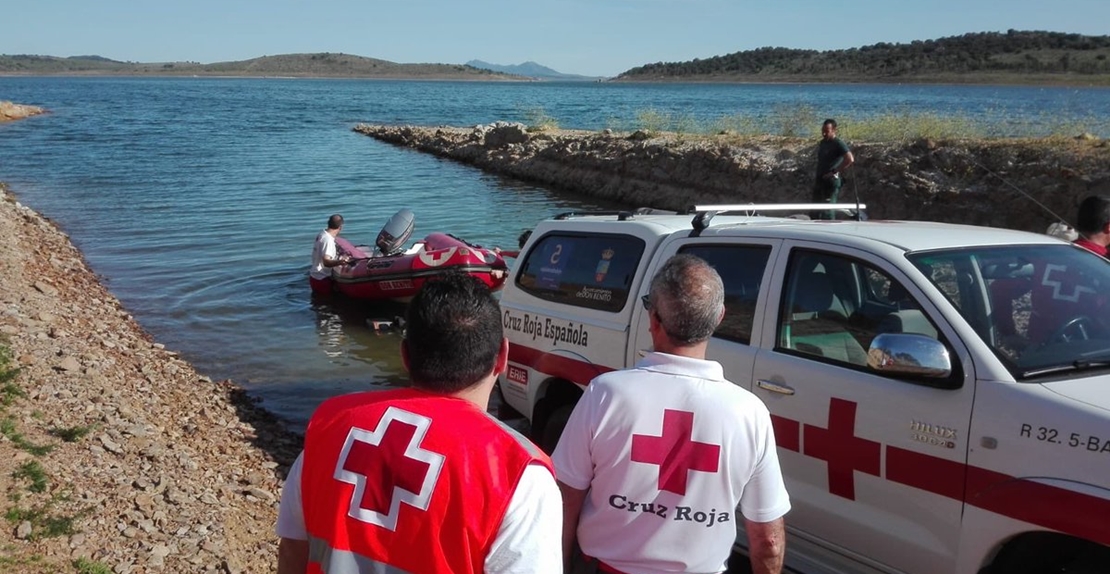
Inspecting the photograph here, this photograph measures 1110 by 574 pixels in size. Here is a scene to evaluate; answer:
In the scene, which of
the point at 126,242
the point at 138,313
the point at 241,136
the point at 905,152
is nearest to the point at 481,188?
the point at 126,242

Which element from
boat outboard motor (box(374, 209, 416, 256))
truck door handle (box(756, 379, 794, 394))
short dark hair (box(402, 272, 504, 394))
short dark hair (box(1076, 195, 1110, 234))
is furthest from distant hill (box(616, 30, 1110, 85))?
short dark hair (box(402, 272, 504, 394))

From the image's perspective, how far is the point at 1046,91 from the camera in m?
72.9

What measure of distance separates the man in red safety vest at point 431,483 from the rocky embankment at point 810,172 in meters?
5.08

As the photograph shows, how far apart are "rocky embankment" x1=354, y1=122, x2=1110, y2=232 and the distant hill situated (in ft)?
136

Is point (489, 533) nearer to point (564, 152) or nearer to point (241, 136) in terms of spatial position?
point (564, 152)

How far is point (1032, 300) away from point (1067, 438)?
37.9 inches

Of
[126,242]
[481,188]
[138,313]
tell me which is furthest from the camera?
[481,188]

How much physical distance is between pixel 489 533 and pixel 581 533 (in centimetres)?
107

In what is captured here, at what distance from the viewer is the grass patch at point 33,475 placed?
5411mm

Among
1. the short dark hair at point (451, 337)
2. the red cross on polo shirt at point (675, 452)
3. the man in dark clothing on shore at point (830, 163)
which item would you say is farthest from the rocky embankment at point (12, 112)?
the short dark hair at point (451, 337)

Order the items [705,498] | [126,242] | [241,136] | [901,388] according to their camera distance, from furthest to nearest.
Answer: [241,136], [126,242], [901,388], [705,498]

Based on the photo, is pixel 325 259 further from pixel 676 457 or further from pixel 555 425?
pixel 676 457

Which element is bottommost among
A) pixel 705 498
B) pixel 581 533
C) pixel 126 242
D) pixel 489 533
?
pixel 126 242

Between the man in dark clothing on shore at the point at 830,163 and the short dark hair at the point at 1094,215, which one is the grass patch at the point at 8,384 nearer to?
the short dark hair at the point at 1094,215
